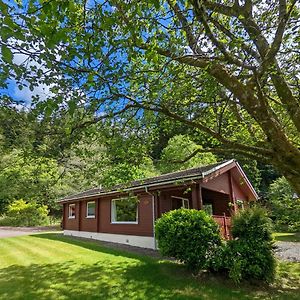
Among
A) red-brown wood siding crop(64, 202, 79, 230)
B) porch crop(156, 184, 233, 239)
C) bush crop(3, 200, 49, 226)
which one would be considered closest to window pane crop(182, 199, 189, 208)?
porch crop(156, 184, 233, 239)

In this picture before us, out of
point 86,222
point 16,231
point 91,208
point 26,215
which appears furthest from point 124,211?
point 26,215

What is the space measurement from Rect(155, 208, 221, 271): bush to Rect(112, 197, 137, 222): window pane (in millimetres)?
6164

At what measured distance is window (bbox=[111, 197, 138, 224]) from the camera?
602 inches

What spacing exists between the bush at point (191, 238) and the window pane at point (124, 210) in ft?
20.2

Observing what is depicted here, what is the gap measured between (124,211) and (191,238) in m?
8.20

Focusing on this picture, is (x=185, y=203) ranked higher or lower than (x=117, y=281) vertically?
higher

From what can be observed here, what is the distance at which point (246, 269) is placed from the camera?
25.0ft

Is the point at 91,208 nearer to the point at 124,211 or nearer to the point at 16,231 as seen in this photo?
the point at 124,211

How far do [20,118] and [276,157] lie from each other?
17.1 ft

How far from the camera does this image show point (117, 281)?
784 cm

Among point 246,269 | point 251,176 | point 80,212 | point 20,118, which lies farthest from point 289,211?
point 251,176

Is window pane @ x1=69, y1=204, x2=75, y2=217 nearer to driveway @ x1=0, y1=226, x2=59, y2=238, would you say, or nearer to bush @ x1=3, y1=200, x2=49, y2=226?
driveway @ x1=0, y1=226, x2=59, y2=238

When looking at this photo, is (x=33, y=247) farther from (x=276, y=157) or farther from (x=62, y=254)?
(x=276, y=157)

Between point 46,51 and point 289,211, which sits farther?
point 289,211
